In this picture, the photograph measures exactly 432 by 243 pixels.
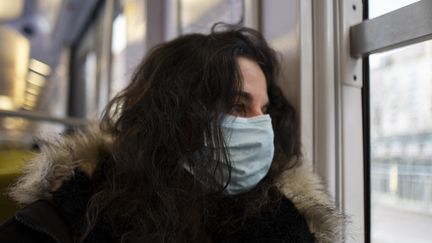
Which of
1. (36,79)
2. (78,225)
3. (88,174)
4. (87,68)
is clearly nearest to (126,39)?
(36,79)

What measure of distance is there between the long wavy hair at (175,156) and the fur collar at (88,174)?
1.6 inches

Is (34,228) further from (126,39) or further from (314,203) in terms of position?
(126,39)

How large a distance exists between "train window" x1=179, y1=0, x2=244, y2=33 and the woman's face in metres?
0.42

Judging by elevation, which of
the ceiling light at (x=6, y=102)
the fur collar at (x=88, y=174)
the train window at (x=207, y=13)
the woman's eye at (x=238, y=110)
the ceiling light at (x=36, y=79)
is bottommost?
the fur collar at (x=88, y=174)

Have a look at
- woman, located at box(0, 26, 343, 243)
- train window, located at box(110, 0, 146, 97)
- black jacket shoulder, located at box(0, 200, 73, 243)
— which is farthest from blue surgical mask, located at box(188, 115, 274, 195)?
train window, located at box(110, 0, 146, 97)

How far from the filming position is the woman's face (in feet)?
3.09

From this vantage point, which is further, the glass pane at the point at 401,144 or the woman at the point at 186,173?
the glass pane at the point at 401,144

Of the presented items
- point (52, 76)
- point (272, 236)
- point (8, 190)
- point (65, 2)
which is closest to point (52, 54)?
point (52, 76)

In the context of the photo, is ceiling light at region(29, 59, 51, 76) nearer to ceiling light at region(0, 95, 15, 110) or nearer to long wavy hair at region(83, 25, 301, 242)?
ceiling light at region(0, 95, 15, 110)

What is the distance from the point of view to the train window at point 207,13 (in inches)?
56.2

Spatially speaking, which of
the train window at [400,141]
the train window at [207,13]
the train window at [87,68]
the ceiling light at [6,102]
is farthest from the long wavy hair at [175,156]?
the train window at [87,68]

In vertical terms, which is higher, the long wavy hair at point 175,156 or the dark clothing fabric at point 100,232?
the long wavy hair at point 175,156

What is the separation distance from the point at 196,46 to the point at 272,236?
0.50 meters

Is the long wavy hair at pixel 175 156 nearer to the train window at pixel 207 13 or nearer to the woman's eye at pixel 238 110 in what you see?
the woman's eye at pixel 238 110
